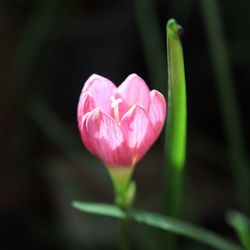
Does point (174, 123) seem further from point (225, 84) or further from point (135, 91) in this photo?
point (225, 84)

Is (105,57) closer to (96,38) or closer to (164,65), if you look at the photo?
Result: (96,38)

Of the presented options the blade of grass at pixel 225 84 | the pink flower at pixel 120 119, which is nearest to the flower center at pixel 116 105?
the pink flower at pixel 120 119

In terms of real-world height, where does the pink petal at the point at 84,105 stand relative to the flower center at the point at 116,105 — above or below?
above

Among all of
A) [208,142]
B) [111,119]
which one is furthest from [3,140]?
[111,119]

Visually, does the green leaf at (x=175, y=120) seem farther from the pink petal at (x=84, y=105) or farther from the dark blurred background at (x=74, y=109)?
the dark blurred background at (x=74, y=109)

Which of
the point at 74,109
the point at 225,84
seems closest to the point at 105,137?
the point at 225,84

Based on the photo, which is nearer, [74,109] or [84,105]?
[84,105]
